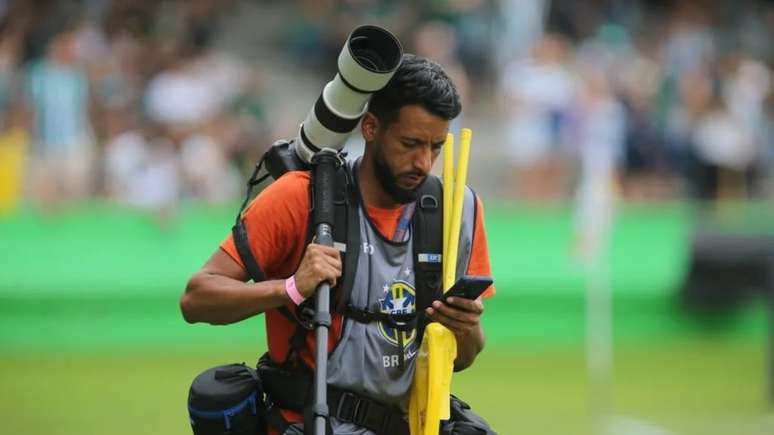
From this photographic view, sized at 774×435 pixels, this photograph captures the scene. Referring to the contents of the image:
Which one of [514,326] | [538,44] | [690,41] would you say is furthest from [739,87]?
[514,326]

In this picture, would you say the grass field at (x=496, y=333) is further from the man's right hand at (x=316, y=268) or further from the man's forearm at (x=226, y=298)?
the man's right hand at (x=316, y=268)

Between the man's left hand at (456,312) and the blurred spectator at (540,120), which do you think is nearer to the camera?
the man's left hand at (456,312)

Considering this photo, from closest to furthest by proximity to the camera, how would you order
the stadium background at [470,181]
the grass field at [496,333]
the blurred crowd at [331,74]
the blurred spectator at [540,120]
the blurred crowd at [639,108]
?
the grass field at [496,333] → the stadium background at [470,181] → the blurred crowd at [331,74] → the blurred spectator at [540,120] → the blurred crowd at [639,108]

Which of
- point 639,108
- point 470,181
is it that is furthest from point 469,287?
point 639,108

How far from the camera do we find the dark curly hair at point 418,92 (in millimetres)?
6090

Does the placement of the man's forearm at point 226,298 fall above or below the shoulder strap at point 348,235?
below

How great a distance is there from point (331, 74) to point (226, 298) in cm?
1545

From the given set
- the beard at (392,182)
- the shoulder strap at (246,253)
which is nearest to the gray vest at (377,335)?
the beard at (392,182)

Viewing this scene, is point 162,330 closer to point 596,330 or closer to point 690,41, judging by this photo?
point 596,330

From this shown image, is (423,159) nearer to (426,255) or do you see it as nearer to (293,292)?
(426,255)

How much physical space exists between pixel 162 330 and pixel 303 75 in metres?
5.16

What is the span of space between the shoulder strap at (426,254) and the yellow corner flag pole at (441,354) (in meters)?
0.05

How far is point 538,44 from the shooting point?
19.8 metres

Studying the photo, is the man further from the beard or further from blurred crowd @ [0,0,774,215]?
blurred crowd @ [0,0,774,215]
